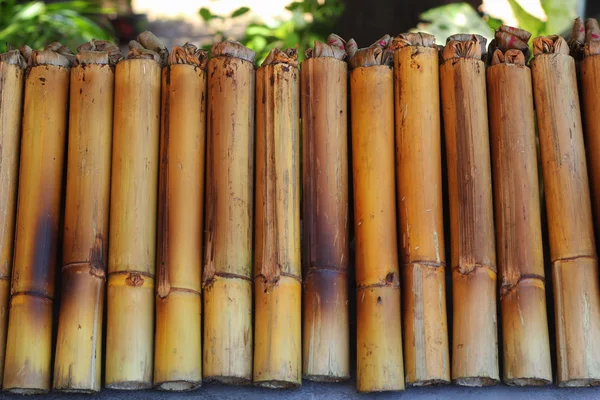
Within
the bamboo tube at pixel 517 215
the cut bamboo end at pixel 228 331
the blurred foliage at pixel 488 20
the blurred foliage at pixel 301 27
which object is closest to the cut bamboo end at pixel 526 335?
the bamboo tube at pixel 517 215

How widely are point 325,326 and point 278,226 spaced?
222mm

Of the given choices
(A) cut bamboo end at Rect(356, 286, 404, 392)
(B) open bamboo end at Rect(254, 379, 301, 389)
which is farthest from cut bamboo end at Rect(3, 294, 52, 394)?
(A) cut bamboo end at Rect(356, 286, 404, 392)

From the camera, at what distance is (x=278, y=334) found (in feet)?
6.18

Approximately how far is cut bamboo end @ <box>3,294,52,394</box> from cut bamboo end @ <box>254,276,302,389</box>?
0.41 metres

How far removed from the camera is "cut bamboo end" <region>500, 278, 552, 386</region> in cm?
185

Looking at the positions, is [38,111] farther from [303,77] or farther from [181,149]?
[303,77]

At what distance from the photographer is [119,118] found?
203 centimetres

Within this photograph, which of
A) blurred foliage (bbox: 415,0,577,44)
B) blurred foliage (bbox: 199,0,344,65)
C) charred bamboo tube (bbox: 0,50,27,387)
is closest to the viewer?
charred bamboo tube (bbox: 0,50,27,387)

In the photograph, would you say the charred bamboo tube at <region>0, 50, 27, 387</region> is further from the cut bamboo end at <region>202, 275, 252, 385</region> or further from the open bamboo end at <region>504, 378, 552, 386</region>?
the open bamboo end at <region>504, 378, 552, 386</region>

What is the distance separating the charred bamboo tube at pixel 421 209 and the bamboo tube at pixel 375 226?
0.02m

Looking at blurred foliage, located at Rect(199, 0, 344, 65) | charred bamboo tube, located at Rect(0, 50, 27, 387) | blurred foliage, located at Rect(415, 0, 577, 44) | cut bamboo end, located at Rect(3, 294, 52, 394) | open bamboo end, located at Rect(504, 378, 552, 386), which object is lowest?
open bamboo end, located at Rect(504, 378, 552, 386)

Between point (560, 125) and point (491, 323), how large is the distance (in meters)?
0.44

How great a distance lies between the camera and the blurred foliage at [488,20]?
3883mm

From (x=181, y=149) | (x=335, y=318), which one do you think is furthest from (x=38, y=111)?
(x=335, y=318)
